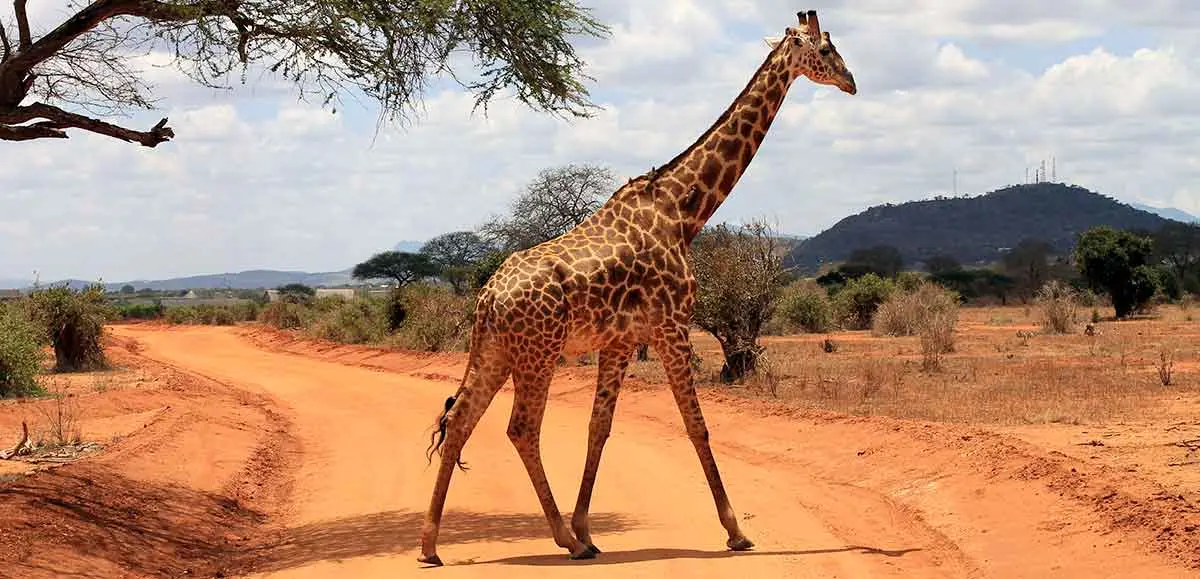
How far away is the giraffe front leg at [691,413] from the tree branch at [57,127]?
16.4 ft

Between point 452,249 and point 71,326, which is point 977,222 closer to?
point 452,249

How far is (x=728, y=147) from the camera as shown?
9.64 m

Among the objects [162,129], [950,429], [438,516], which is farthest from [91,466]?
[950,429]

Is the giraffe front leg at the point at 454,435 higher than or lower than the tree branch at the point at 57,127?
lower

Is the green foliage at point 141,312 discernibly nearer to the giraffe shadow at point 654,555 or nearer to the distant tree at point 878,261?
the distant tree at point 878,261

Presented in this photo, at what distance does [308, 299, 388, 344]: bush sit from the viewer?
122 feet

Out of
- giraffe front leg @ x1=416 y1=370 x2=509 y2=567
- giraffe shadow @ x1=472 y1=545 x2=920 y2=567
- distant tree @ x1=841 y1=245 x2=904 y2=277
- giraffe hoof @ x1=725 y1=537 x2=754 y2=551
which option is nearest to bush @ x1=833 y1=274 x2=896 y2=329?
giraffe shadow @ x1=472 y1=545 x2=920 y2=567

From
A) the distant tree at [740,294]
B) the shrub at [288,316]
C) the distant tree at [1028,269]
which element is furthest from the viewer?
the distant tree at [1028,269]

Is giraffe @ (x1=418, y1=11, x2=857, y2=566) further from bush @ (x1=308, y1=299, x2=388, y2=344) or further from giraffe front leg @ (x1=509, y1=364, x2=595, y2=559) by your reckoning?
bush @ (x1=308, y1=299, x2=388, y2=344)

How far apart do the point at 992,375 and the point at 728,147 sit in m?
12.8

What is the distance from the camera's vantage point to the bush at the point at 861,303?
41969 millimetres

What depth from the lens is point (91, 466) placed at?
11961mm

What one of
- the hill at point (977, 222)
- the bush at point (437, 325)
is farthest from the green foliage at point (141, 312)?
the hill at point (977, 222)

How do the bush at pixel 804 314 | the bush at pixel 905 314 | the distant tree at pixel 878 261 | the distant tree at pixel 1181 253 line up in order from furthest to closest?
the distant tree at pixel 878 261 → the distant tree at pixel 1181 253 → the bush at pixel 804 314 → the bush at pixel 905 314
